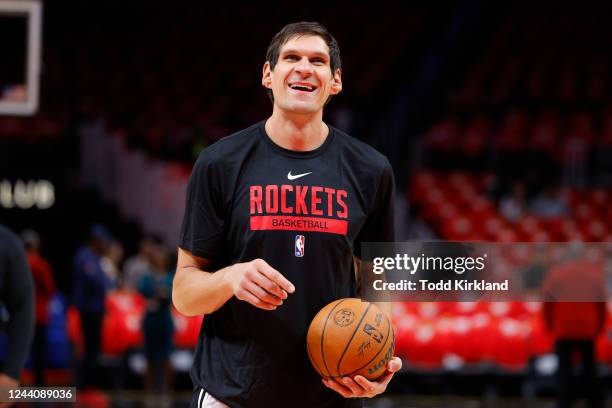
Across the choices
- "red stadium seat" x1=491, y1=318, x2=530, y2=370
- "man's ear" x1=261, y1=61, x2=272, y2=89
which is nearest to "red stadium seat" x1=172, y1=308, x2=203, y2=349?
"red stadium seat" x1=491, y1=318, x2=530, y2=370

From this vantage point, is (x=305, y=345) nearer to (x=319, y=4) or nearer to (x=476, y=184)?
(x=476, y=184)

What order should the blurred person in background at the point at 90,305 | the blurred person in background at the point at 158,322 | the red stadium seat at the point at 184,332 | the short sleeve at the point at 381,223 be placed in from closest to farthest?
the short sleeve at the point at 381,223 → the blurred person in background at the point at 158,322 → the blurred person in background at the point at 90,305 → the red stadium seat at the point at 184,332

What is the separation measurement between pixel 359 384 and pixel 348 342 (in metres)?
0.12

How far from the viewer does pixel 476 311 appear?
947cm

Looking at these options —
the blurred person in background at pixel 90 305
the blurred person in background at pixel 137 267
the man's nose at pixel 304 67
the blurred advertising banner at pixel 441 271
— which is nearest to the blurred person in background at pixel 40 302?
the blurred person in background at pixel 90 305

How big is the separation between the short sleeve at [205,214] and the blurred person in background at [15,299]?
1230mm

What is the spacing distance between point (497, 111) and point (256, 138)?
1377 cm

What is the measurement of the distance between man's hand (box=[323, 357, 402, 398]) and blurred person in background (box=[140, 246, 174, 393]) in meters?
6.61

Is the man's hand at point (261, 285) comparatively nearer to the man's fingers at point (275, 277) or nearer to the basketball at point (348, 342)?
the man's fingers at point (275, 277)

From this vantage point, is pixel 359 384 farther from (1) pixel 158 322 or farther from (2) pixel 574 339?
(1) pixel 158 322

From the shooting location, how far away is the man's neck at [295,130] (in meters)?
3.02
